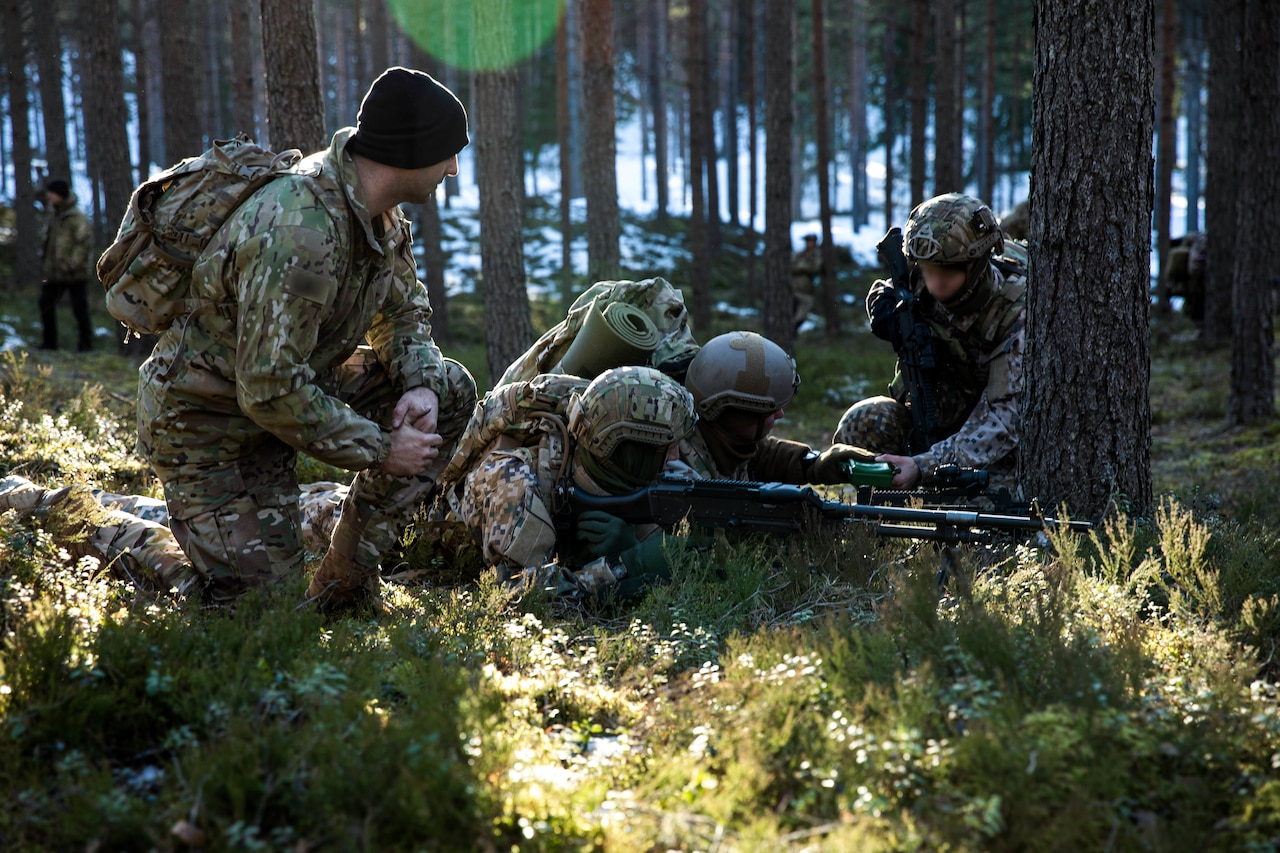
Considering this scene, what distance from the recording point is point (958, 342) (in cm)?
609

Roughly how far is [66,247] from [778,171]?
33.0ft

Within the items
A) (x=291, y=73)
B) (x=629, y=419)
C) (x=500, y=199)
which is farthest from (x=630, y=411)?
(x=500, y=199)

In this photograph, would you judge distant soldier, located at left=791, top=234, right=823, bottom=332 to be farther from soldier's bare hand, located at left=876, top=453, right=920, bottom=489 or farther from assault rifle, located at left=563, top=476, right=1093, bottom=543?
assault rifle, located at left=563, top=476, right=1093, bottom=543

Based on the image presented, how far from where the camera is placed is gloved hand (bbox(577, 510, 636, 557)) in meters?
4.53

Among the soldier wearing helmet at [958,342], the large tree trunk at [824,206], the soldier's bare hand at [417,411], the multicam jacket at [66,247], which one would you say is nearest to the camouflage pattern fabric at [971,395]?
the soldier wearing helmet at [958,342]

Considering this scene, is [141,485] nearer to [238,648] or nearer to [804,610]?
[238,648]

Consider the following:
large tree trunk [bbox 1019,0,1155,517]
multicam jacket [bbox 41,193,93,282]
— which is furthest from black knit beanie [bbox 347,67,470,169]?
multicam jacket [bbox 41,193,93,282]

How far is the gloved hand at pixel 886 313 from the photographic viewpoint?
6.19m

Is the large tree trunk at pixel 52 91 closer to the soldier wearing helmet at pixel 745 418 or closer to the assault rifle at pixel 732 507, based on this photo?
the soldier wearing helmet at pixel 745 418

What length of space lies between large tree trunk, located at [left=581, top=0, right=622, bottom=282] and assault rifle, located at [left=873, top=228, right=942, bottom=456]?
5.80 metres

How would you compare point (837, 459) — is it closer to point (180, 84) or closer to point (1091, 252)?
point (1091, 252)

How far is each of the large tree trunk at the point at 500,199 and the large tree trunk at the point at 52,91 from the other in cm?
1350

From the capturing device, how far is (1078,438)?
15.5 feet

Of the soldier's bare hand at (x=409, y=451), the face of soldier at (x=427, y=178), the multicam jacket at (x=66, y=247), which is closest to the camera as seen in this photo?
the face of soldier at (x=427, y=178)
